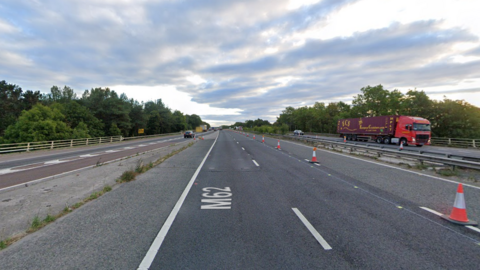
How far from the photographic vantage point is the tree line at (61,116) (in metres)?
36.9

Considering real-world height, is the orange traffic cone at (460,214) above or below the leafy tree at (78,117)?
below

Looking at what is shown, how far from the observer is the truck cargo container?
1028 inches

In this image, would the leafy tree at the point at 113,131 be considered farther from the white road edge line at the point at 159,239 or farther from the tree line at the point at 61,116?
the white road edge line at the point at 159,239

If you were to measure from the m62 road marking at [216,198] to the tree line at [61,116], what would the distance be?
40.5 m

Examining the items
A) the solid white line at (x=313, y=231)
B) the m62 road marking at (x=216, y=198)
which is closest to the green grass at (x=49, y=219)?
the m62 road marking at (x=216, y=198)

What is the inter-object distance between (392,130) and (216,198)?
29.8 meters

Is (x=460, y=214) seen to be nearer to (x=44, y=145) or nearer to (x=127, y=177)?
(x=127, y=177)

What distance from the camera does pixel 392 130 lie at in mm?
28906

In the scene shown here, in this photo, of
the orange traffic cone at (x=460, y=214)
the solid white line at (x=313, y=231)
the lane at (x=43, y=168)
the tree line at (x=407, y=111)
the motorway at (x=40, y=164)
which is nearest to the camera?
the solid white line at (x=313, y=231)

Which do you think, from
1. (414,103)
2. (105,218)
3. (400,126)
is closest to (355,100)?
(414,103)

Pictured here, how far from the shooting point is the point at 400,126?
90.9 ft

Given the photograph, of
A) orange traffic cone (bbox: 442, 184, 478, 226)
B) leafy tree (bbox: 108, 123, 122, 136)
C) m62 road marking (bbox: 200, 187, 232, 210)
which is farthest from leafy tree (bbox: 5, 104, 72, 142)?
orange traffic cone (bbox: 442, 184, 478, 226)

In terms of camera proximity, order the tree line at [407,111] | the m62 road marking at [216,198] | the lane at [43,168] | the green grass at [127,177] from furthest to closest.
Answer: the tree line at [407,111] < the lane at [43,168] < the green grass at [127,177] < the m62 road marking at [216,198]

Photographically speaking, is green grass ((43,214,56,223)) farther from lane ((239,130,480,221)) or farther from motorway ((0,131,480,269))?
lane ((239,130,480,221))
